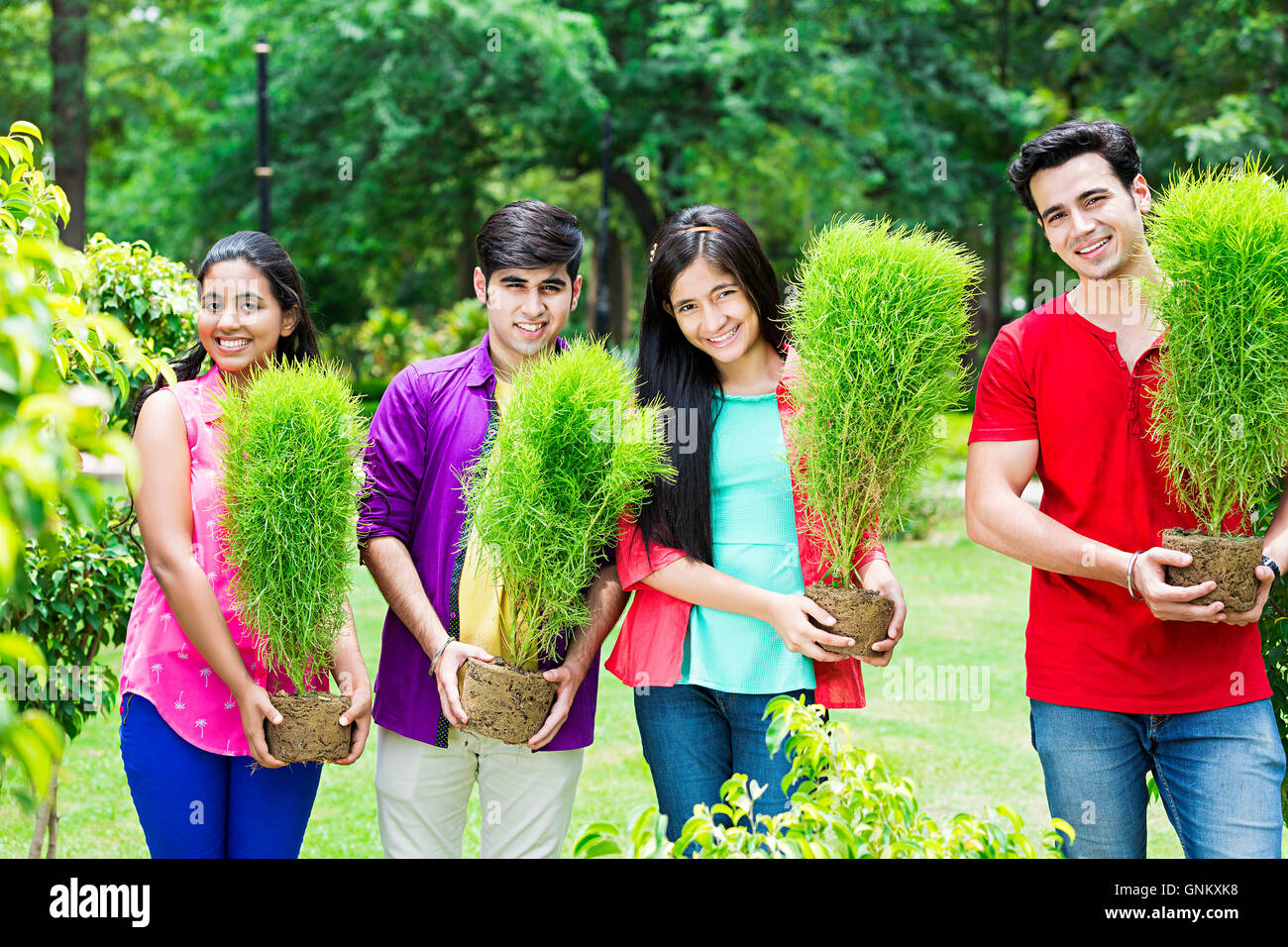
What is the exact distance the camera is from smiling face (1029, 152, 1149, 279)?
2627 millimetres

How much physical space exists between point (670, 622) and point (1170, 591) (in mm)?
1113

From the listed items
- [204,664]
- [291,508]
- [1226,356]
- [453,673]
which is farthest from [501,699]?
[1226,356]

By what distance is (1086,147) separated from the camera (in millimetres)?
2639

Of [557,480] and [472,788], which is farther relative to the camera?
[472,788]

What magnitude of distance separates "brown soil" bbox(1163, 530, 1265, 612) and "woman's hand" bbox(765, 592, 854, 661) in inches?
27.6

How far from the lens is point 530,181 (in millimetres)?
26734

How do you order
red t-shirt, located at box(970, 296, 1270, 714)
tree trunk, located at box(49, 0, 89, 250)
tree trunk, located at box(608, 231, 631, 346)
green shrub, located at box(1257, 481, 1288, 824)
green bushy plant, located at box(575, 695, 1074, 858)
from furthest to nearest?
tree trunk, located at box(608, 231, 631, 346)
tree trunk, located at box(49, 0, 89, 250)
green shrub, located at box(1257, 481, 1288, 824)
red t-shirt, located at box(970, 296, 1270, 714)
green bushy plant, located at box(575, 695, 1074, 858)

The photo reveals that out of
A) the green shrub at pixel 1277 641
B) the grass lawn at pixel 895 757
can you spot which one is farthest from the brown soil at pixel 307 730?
→ the green shrub at pixel 1277 641

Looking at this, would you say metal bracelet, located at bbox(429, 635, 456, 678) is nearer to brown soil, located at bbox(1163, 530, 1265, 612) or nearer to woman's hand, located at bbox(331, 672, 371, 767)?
woman's hand, located at bbox(331, 672, 371, 767)

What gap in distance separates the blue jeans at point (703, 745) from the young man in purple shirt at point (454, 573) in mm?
224

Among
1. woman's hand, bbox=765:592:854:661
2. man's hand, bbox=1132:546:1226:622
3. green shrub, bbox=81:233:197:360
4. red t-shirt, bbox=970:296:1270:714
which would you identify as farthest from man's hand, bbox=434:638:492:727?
green shrub, bbox=81:233:197:360

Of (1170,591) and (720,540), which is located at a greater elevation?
(720,540)

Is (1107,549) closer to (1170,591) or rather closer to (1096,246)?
(1170,591)

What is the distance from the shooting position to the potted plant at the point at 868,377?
2.38 meters
